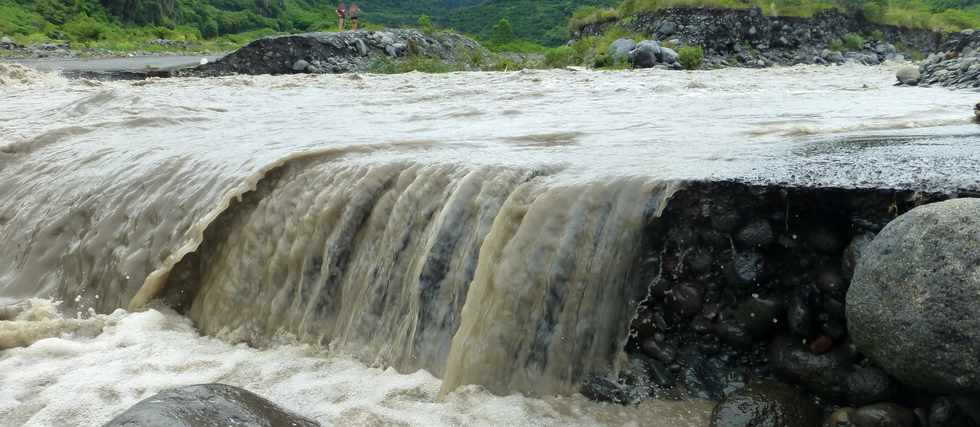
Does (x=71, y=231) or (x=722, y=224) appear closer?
(x=722, y=224)

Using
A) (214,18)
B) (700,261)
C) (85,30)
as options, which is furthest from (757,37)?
(214,18)

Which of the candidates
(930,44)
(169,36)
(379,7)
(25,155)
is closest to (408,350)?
(25,155)

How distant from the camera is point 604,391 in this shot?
2814 mm

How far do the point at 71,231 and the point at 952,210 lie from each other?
5105mm

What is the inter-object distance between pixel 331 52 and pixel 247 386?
58.5 ft

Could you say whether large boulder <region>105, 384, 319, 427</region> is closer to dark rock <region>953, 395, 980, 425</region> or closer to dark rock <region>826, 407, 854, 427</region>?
dark rock <region>826, 407, 854, 427</region>

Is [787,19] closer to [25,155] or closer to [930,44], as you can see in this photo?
[930,44]

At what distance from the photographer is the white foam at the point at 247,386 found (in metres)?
2.73

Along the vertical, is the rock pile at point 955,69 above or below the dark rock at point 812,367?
above

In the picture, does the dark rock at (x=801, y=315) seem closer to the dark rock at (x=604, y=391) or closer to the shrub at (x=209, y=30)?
the dark rock at (x=604, y=391)

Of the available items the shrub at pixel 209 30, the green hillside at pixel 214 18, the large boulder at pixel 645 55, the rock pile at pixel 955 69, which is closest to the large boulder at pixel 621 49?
the large boulder at pixel 645 55

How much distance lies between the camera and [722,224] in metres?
2.83

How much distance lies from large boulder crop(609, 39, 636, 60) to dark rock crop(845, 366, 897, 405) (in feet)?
55.7

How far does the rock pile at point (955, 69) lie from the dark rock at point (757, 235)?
901 centimetres
